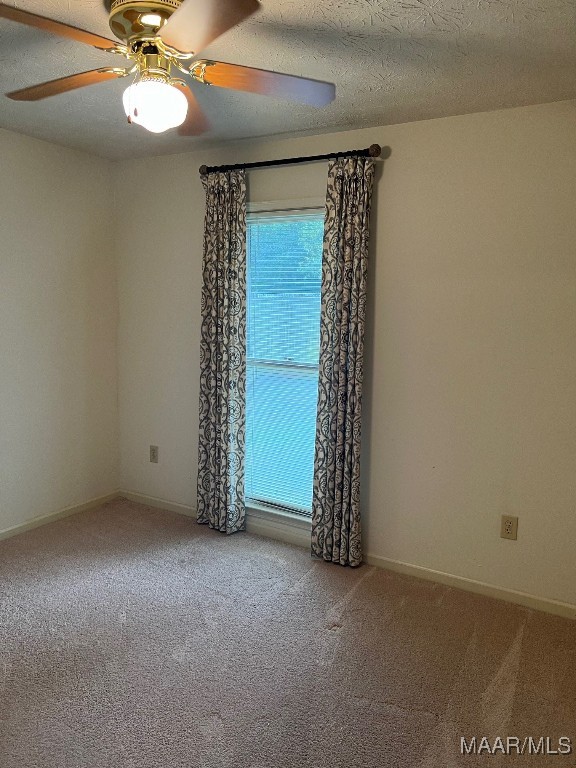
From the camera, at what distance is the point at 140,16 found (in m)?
1.60

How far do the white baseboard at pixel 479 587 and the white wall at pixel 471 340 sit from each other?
34mm

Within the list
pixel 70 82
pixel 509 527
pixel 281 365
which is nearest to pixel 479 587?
pixel 509 527

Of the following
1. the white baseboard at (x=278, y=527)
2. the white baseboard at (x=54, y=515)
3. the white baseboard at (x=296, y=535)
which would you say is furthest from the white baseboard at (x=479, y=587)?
the white baseboard at (x=54, y=515)

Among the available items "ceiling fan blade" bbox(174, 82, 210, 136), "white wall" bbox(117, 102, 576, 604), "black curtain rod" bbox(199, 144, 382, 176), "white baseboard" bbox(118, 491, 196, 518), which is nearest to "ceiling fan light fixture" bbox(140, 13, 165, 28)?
"ceiling fan blade" bbox(174, 82, 210, 136)

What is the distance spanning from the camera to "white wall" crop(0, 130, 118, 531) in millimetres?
3410

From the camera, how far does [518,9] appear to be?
1.73 m

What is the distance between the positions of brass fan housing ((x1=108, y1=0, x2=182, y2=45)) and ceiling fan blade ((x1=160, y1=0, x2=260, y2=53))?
0.07 metres

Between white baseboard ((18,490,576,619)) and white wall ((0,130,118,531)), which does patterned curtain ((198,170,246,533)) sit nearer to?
white baseboard ((18,490,576,619))

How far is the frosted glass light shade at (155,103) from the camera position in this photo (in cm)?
159

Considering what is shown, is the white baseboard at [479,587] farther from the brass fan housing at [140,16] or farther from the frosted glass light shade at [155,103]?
the brass fan housing at [140,16]

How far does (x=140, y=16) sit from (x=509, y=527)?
2.63 metres

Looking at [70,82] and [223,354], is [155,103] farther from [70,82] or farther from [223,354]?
[223,354]

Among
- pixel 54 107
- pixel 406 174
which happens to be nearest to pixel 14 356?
pixel 54 107

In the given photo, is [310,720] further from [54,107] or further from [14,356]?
[54,107]
